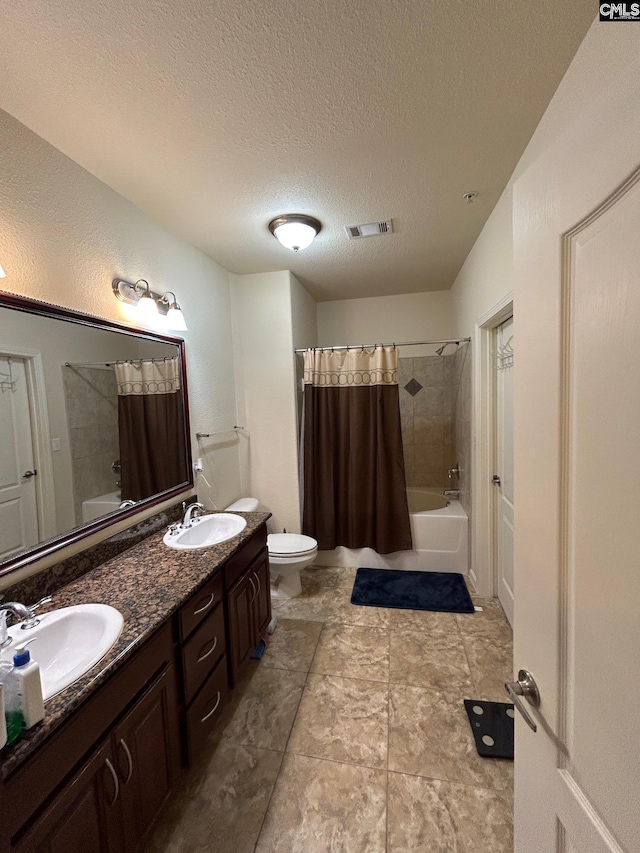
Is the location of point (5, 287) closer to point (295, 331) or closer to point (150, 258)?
point (150, 258)

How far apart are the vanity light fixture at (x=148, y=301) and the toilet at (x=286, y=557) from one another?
1337 mm

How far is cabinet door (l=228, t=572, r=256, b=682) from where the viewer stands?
1.64 meters

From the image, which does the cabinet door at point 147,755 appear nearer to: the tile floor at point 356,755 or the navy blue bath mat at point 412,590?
the tile floor at point 356,755

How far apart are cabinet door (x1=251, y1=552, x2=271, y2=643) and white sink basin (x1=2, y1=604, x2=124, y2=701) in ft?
2.75

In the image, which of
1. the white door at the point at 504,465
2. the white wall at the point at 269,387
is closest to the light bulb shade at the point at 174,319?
the white wall at the point at 269,387

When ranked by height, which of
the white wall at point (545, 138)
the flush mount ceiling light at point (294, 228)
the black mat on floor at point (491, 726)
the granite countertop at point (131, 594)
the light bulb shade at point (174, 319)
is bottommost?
the black mat on floor at point (491, 726)

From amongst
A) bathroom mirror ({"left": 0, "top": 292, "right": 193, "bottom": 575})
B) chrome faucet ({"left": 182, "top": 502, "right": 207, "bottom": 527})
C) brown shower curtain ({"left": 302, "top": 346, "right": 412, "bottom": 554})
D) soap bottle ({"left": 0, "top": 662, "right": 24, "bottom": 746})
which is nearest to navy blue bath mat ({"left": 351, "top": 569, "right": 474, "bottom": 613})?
brown shower curtain ({"left": 302, "top": 346, "right": 412, "bottom": 554})

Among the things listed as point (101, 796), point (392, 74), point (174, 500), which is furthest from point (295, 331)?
point (101, 796)

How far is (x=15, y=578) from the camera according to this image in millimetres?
1181

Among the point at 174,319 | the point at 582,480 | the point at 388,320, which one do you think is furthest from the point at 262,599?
the point at 388,320

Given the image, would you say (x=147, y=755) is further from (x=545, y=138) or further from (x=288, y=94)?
(x=545, y=138)

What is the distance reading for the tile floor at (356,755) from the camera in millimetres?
1191

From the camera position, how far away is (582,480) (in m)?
0.54

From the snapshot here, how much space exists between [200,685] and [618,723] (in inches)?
57.0
